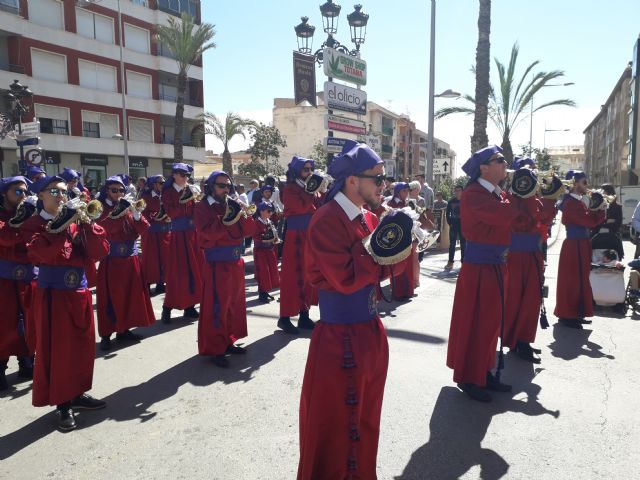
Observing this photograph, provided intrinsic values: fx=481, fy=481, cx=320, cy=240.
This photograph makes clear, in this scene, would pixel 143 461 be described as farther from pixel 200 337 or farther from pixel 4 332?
pixel 4 332

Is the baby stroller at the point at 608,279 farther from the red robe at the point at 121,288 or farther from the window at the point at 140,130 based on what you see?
the window at the point at 140,130

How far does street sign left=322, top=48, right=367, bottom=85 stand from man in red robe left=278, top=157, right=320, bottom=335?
7227 mm

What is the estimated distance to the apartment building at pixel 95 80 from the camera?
26.3 meters

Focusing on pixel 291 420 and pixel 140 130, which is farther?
pixel 140 130

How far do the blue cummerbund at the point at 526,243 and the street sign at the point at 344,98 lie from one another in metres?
8.40

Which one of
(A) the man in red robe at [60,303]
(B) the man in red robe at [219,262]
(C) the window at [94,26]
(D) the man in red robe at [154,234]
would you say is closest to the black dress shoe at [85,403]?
(A) the man in red robe at [60,303]

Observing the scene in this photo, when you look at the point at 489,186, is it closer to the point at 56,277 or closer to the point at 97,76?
the point at 56,277

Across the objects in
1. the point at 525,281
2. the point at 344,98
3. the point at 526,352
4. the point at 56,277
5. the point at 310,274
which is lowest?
the point at 526,352

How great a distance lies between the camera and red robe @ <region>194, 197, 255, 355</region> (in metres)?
5.26

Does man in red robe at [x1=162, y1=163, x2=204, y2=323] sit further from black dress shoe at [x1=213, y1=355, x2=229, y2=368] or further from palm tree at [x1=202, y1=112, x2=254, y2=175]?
palm tree at [x1=202, y1=112, x2=254, y2=175]

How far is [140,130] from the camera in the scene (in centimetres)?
3294

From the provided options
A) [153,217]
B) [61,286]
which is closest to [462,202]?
[61,286]

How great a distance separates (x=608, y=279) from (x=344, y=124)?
26.4ft

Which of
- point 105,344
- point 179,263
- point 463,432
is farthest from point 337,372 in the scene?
point 179,263
